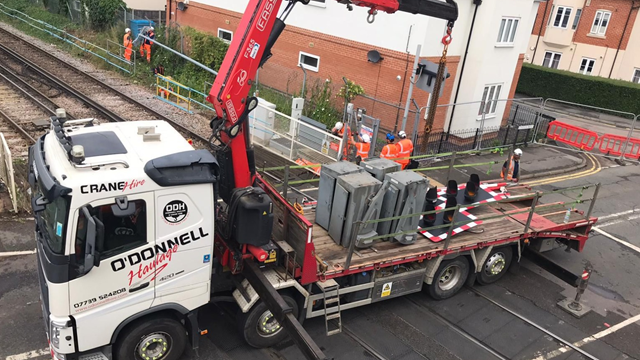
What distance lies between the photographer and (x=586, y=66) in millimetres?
33438

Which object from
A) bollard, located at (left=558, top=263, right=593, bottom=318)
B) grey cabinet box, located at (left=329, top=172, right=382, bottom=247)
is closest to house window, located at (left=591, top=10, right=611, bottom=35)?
bollard, located at (left=558, top=263, right=593, bottom=318)

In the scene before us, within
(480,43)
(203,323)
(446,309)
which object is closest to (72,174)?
(203,323)

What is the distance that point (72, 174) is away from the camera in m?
5.21

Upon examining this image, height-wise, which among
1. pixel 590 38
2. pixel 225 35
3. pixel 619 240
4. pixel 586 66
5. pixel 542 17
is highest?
pixel 542 17

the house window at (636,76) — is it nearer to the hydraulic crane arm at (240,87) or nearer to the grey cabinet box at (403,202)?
the grey cabinet box at (403,202)

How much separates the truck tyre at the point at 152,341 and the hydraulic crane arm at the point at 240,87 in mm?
1911

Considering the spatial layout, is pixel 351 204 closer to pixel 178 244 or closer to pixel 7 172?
pixel 178 244

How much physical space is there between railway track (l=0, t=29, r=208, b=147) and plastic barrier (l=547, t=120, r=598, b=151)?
1446cm

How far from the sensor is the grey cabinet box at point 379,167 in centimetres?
835

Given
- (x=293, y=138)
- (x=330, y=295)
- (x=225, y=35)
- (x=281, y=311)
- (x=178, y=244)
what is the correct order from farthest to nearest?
(x=225, y=35) → (x=293, y=138) → (x=330, y=295) → (x=178, y=244) → (x=281, y=311)

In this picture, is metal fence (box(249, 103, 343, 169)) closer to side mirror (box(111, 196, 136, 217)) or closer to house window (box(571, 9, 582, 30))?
side mirror (box(111, 196, 136, 217))

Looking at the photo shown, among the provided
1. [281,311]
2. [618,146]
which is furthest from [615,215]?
[281,311]

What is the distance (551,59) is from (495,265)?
30.1 meters

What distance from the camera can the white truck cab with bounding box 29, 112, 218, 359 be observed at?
518 centimetres
